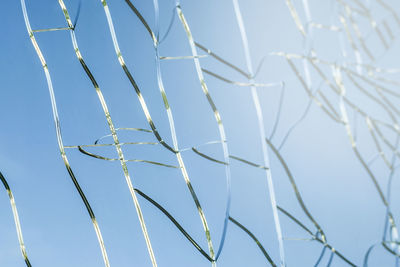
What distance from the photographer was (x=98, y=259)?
1.13ft

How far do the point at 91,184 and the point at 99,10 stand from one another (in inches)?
6.6

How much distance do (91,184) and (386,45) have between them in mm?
329

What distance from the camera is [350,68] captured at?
0.35 metres

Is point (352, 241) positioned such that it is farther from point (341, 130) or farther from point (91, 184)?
point (91, 184)

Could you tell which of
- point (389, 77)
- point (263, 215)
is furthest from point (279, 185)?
point (389, 77)

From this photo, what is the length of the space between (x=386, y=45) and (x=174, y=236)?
0.29m

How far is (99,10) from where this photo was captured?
36cm

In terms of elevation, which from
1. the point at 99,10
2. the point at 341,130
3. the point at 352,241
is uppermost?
the point at 99,10

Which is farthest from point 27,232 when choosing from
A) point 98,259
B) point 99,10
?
point 99,10

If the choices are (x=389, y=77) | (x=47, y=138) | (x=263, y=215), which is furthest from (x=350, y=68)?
(x=47, y=138)

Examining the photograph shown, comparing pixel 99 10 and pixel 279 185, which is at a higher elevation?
pixel 99 10

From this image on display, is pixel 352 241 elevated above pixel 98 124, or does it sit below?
below

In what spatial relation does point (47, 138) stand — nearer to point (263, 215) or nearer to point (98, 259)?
point (98, 259)

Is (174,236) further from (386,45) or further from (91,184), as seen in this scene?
(386,45)
